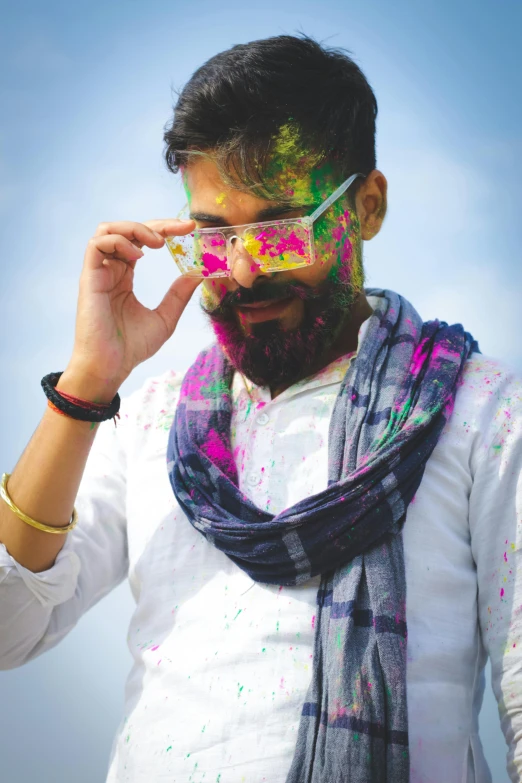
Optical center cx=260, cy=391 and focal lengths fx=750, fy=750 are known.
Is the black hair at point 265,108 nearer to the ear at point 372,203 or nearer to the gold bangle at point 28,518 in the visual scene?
the ear at point 372,203

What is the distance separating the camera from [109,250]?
1913 mm

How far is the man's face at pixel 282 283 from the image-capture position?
195cm

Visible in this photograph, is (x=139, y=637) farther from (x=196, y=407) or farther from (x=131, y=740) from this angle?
(x=196, y=407)

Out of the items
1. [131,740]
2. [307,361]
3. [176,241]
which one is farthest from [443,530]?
[176,241]

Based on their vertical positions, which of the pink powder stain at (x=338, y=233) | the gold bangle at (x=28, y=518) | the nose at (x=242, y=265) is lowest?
the gold bangle at (x=28, y=518)

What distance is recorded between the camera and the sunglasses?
6.23 ft

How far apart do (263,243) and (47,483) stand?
2.61ft

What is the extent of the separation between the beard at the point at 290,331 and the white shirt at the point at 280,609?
66mm

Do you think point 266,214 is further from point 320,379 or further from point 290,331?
point 320,379

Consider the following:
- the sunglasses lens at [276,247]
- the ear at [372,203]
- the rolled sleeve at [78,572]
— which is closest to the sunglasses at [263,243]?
the sunglasses lens at [276,247]

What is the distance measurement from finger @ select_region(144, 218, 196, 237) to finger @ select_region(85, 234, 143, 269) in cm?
8

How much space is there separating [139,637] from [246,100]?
140 cm

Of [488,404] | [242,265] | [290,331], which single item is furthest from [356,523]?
[242,265]

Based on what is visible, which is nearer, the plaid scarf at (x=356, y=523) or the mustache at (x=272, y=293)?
the plaid scarf at (x=356, y=523)
